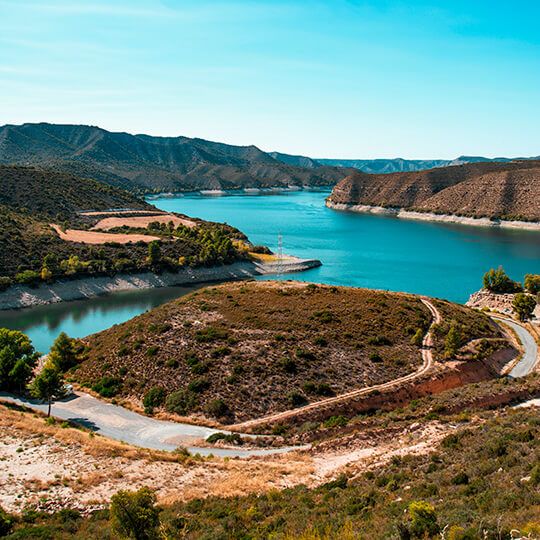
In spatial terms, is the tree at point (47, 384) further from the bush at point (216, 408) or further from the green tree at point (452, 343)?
the green tree at point (452, 343)

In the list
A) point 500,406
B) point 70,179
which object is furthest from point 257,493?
point 70,179

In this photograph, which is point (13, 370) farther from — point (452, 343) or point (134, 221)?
point (134, 221)

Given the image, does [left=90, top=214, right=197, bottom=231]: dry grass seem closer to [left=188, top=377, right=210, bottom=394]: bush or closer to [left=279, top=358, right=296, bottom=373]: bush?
[left=188, top=377, right=210, bottom=394]: bush

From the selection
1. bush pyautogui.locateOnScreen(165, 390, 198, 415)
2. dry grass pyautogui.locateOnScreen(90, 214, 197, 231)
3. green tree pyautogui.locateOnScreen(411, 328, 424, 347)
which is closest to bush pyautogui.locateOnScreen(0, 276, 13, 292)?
dry grass pyautogui.locateOnScreen(90, 214, 197, 231)

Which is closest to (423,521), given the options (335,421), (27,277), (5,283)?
(335,421)

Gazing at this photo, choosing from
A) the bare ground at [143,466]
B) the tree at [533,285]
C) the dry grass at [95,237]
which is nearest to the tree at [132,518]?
the bare ground at [143,466]
